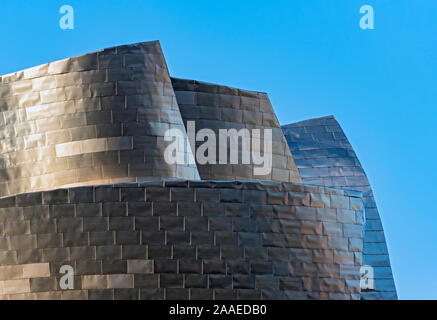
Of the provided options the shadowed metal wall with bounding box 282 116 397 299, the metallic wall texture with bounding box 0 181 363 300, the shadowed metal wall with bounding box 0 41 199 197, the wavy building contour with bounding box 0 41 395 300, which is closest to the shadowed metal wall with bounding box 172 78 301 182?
the wavy building contour with bounding box 0 41 395 300

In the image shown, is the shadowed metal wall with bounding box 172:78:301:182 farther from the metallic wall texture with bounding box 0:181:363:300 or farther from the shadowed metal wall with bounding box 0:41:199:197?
the metallic wall texture with bounding box 0:181:363:300

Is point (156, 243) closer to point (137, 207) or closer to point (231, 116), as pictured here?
point (137, 207)

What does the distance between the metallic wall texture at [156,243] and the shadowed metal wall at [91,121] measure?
1.73 metres

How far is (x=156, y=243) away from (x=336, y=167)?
1430cm

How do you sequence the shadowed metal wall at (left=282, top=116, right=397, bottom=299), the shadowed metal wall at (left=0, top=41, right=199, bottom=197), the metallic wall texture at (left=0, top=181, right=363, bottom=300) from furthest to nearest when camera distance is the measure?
the shadowed metal wall at (left=282, top=116, right=397, bottom=299) → the shadowed metal wall at (left=0, top=41, right=199, bottom=197) → the metallic wall texture at (left=0, top=181, right=363, bottom=300)

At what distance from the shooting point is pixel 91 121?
24.5 m

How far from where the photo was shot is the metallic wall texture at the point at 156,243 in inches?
870

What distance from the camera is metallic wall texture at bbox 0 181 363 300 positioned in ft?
72.5

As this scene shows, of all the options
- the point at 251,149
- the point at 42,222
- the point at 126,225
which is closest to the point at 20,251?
the point at 42,222

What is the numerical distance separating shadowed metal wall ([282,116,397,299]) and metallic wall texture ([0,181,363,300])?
11.4m

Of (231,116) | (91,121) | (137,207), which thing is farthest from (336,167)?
(137,207)

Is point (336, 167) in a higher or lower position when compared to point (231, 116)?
higher

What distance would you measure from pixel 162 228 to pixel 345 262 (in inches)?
198
